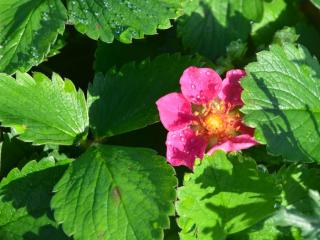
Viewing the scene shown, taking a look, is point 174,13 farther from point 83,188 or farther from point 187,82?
point 83,188

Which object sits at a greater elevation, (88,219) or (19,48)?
(19,48)

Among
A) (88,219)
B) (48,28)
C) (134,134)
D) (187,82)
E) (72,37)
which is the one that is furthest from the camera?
(72,37)

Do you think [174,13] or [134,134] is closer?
[174,13]

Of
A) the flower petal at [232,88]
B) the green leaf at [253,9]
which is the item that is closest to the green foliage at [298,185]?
the flower petal at [232,88]

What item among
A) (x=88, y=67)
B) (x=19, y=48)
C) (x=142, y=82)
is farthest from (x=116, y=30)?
(x=88, y=67)

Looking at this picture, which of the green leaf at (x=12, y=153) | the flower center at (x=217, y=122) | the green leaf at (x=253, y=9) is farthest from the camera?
the green leaf at (x=253, y=9)

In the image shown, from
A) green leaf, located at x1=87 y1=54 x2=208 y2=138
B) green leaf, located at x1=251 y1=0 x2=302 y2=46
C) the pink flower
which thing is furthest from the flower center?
green leaf, located at x1=251 y1=0 x2=302 y2=46

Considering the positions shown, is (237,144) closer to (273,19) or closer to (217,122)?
(217,122)

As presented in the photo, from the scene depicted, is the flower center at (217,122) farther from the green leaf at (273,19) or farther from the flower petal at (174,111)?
the green leaf at (273,19)
